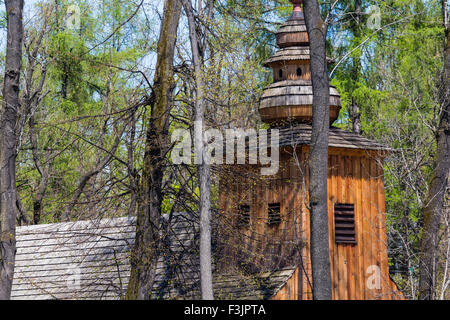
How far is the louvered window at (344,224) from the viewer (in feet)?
52.4

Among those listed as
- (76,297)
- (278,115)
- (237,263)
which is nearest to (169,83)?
(278,115)

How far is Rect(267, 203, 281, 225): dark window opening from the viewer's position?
16.2 m

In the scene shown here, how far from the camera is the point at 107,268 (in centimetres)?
1780

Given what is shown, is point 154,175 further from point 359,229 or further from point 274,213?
point 359,229

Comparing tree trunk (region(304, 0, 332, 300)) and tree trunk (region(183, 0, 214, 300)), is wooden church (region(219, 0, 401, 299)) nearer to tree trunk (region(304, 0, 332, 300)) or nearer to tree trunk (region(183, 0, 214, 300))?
tree trunk (region(183, 0, 214, 300))

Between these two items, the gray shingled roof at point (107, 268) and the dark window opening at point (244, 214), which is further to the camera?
the dark window opening at point (244, 214)

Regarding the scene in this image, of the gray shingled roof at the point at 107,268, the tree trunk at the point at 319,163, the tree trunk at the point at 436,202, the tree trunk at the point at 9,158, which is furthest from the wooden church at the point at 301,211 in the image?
the tree trunk at the point at 9,158

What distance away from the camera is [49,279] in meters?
18.1

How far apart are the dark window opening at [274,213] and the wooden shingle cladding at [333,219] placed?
0.38 ft

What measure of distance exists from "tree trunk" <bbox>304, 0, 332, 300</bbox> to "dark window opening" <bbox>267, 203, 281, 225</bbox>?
3274 mm

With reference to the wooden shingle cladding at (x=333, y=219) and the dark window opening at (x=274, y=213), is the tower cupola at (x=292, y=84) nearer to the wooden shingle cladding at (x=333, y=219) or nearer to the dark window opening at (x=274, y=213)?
the wooden shingle cladding at (x=333, y=219)

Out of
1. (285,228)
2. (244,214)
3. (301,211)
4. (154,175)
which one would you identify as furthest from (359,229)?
(154,175)

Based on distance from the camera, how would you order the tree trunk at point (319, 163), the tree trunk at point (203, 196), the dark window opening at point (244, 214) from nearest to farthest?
the tree trunk at point (319, 163) < the tree trunk at point (203, 196) < the dark window opening at point (244, 214)

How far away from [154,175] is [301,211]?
11.1 ft
